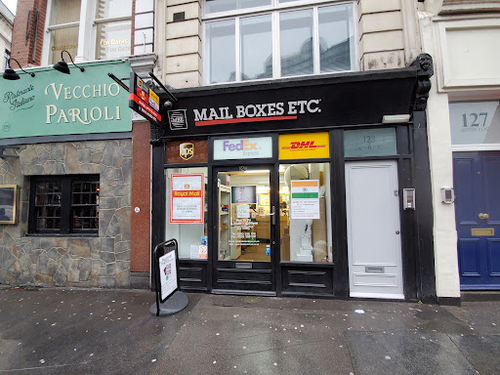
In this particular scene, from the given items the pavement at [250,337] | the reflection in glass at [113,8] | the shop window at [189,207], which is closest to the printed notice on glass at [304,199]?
the pavement at [250,337]

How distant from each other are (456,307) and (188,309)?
4493 mm

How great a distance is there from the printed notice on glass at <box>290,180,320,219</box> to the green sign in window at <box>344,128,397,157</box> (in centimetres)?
91

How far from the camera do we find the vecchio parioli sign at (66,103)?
5573mm

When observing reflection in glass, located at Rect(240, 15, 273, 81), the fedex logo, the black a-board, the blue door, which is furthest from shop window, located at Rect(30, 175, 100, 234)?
the blue door

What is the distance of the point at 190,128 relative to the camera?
520 cm

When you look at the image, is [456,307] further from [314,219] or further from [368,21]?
[368,21]

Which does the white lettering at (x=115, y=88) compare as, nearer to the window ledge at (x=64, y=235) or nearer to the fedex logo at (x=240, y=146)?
the fedex logo at (x=240, y=146)

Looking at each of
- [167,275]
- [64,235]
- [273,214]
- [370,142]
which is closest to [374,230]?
[370,142]

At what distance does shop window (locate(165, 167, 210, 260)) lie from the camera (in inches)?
205

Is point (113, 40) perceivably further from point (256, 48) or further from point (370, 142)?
point (370, 142)

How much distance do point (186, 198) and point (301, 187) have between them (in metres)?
2.40

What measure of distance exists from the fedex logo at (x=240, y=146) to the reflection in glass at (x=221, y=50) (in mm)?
1545

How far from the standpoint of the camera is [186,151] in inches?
209

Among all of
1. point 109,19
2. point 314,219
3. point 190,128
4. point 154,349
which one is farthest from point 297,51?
point 154,349
